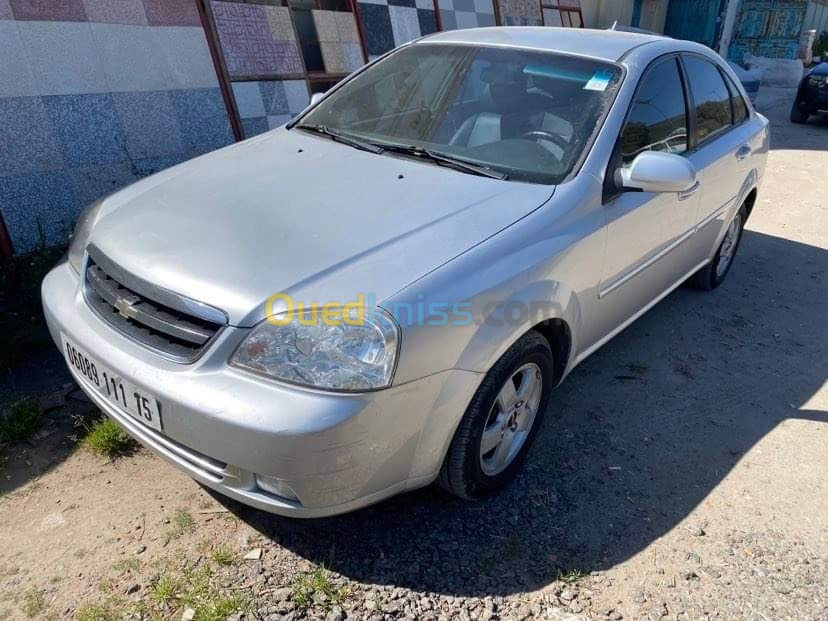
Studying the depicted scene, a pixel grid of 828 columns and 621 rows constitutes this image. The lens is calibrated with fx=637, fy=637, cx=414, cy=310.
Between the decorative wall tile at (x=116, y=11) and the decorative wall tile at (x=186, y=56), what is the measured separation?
127mm

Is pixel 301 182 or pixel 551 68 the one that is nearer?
pixel 301 182

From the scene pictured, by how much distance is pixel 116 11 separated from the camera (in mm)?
4293

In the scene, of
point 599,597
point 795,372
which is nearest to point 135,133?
point 599,597

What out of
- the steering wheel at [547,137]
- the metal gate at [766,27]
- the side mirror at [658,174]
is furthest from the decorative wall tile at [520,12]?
the metal gate at [766,27]

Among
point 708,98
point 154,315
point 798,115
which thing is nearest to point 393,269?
point 154,315

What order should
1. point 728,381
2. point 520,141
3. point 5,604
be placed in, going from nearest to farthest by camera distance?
point 5,604 < point 520,141 < point 728,381

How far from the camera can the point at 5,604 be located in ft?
6.30

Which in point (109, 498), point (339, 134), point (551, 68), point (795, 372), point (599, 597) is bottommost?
point (795, 372)

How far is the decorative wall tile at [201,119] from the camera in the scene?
465 centimetres

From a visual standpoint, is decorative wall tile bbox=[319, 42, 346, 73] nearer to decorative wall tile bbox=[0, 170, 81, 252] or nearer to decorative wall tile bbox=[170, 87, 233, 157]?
decorative wall tile bbox=[170, 87, 233, 157]

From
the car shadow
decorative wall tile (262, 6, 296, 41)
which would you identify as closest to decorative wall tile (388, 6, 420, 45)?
decorative wall tile (262, 6, 296, 41)

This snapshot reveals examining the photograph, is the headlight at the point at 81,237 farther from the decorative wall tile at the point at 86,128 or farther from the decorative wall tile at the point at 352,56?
the decorative wall tile at the point at 352,56

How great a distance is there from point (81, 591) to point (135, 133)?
10.8 feet

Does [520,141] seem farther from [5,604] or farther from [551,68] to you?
[5,604]
